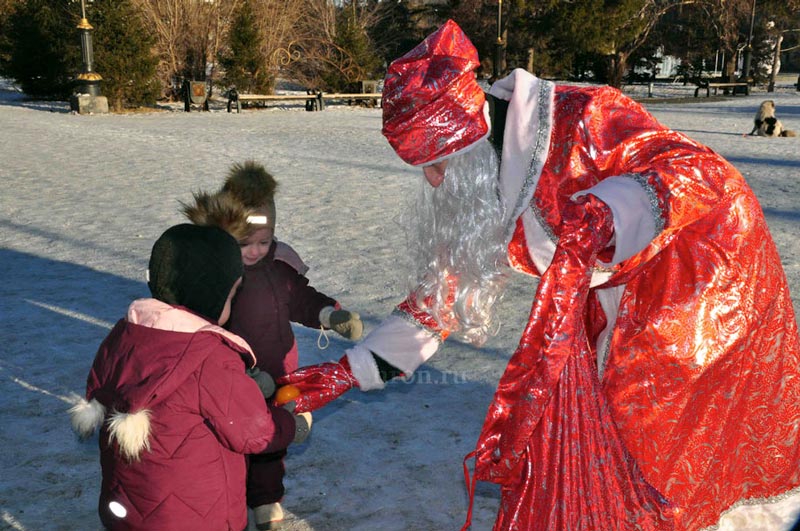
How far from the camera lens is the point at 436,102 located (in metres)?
A: 2.19

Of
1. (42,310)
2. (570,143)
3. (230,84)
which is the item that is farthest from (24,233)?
(230,84)

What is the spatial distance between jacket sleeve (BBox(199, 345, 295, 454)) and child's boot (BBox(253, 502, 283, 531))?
A: 74 cm

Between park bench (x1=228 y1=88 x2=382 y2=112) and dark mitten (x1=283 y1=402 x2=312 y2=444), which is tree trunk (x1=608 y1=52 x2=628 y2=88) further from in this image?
dark mitten (x1=283 y1=402 x2=312 y2=444)

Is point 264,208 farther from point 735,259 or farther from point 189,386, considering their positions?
point 735,259

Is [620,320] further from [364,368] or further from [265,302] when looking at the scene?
[265,302]

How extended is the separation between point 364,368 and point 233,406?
52 cm

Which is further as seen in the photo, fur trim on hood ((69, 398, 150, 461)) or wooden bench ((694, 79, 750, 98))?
wooden bench ((694, 79, 750, 98))

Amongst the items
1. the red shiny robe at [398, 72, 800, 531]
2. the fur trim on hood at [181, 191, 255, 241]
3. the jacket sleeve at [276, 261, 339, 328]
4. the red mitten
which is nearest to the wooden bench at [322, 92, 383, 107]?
the jacket sleeve at [276, 261, 339, 328]

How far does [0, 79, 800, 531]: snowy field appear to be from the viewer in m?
3.00

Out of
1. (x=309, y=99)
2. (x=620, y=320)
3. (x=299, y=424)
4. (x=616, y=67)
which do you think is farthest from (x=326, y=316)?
(x=616, y=67)

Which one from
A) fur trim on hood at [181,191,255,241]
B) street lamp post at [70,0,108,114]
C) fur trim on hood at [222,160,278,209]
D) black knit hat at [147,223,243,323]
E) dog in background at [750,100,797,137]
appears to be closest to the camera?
black knit hat at [147,223,243,323]

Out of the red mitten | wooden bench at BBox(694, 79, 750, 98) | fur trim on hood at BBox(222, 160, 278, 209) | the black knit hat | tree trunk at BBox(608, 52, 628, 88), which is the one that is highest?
tree trunk at BBox(608, 52, 628, 88)

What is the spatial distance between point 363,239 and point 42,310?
109 inches

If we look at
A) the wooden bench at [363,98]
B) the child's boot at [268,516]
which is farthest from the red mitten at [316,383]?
the wooden bench at [363,98]
